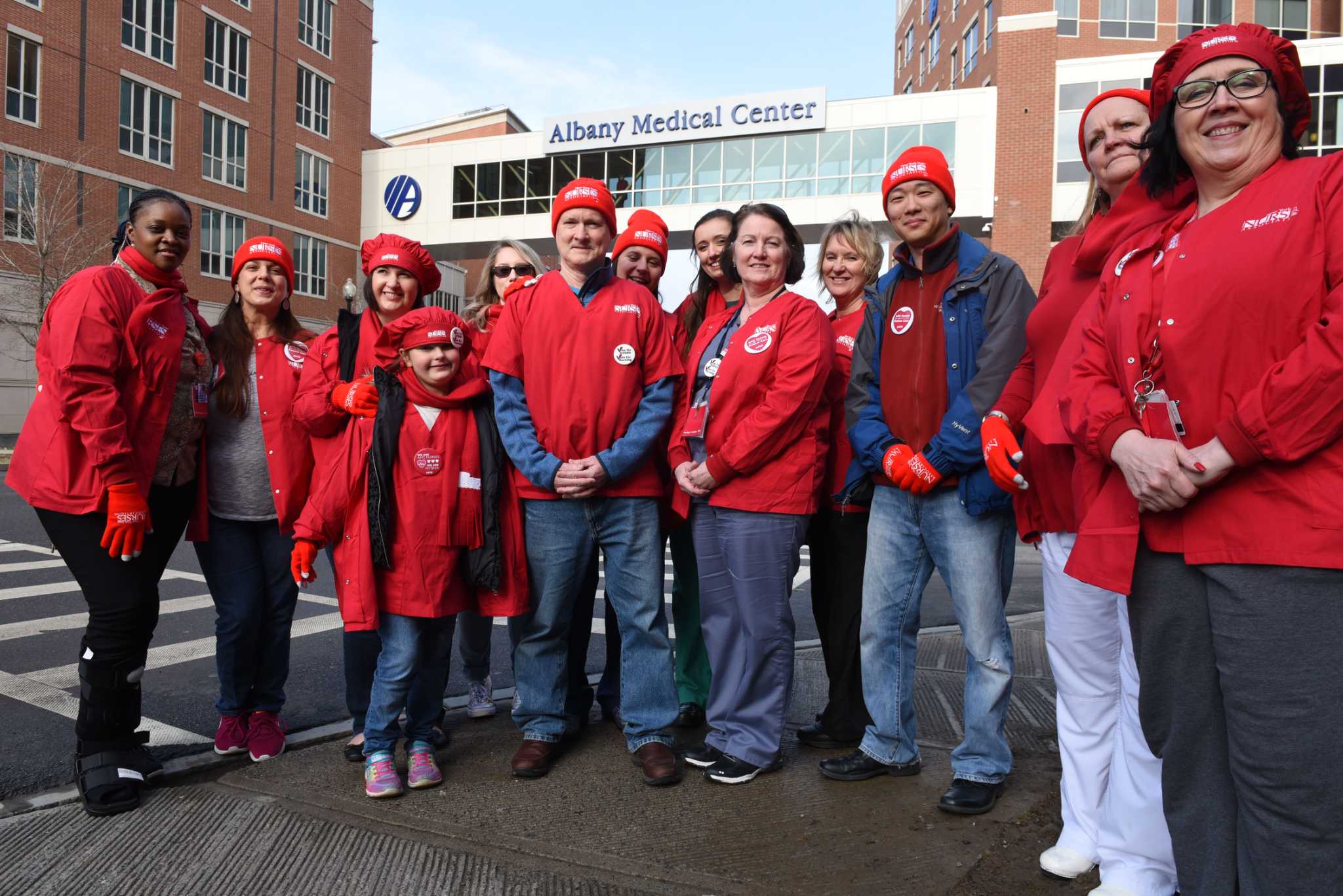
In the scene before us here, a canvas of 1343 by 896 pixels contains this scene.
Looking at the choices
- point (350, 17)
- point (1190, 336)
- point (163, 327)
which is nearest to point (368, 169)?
point (350, 17)

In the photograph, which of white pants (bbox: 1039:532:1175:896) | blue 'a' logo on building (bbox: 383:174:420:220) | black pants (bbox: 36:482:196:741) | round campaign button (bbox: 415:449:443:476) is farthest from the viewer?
blue 'a' logo on building (bbox: 383:174:420:220)

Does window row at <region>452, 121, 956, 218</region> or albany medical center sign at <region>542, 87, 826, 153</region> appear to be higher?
albany medical center sign at <region>542, 87, 826, 153</region>

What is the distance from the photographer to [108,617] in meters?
3.52

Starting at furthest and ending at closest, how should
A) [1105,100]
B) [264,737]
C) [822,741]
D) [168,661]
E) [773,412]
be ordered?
[168,661] → [822,741] → [264,737] → [773,412] → [1105,100]

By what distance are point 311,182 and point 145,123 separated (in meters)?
7.86

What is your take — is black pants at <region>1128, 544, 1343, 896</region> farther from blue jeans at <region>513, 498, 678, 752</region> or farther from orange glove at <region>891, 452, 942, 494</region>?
blue jeans at <region>513, 498, 678, 752</region>

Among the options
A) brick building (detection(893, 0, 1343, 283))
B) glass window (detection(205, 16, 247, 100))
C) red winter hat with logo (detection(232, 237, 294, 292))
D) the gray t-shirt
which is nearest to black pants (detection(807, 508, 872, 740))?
the gray t-shirt

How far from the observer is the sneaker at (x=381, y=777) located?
11.5 feet

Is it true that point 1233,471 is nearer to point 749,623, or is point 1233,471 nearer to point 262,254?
point 749,623

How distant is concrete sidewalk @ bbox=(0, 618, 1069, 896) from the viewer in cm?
287

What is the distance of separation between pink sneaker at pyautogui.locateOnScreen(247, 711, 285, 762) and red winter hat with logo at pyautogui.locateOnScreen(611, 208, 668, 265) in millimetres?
2765

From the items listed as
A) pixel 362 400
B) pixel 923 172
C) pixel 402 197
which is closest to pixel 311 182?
pixel 402 197

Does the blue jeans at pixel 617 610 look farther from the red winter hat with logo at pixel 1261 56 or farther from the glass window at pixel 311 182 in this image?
the glass window at pixel 311 182

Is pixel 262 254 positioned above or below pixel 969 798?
above
